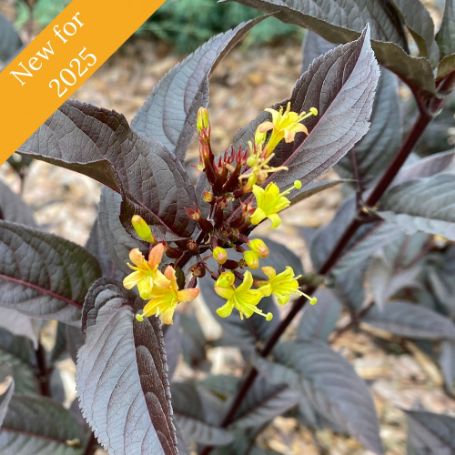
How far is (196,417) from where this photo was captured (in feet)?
3.91

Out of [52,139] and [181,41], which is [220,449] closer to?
[52,139]

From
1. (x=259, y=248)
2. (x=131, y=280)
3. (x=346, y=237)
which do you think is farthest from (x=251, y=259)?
(x=346, y=237)

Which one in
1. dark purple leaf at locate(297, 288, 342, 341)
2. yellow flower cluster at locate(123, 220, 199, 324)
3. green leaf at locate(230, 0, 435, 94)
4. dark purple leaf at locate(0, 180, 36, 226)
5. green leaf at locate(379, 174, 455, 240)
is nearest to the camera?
yellow flower cluster at locate(123, 220, 199, 324)

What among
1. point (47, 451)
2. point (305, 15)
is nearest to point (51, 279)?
point (47, 451)

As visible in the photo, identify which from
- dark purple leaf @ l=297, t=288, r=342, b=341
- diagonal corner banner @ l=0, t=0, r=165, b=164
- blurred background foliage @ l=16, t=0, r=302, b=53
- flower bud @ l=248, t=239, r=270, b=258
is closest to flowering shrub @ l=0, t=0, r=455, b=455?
flower bud @ l=248, t=239, r=270, b=258

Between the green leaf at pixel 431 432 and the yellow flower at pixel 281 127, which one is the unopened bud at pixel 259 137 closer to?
the yellow flower at pixel 281 127

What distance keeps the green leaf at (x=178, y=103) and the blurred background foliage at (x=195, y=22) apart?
269cm

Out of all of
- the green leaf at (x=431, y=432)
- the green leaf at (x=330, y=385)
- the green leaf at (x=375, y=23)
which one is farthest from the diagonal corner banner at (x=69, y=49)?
the green leaf at (x=431, y=432)

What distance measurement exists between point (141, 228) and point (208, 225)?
71 millimetres

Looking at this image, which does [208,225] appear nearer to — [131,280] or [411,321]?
[131,280]

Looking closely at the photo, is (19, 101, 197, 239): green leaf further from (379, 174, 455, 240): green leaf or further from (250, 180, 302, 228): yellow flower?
(379, 174, 455, 240): green leaf

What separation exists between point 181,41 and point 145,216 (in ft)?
10.5

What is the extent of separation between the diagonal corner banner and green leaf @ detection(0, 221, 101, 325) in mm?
158

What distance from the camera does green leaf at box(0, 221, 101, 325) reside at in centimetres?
72
